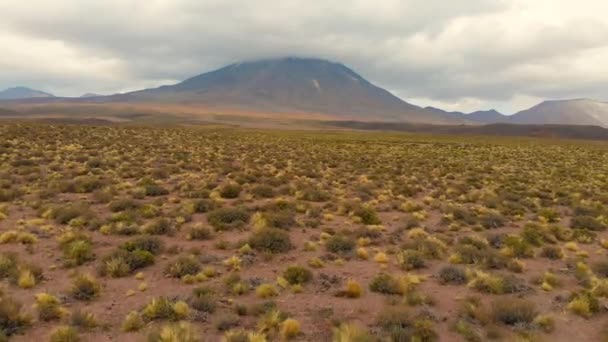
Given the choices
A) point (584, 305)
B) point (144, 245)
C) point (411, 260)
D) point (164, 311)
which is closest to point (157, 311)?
point (164, 311)

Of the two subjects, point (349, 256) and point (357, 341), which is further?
point (349, 256)

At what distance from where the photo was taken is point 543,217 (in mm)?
19672

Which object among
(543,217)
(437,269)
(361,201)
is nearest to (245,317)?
(437,269)

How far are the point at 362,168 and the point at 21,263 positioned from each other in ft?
86.7

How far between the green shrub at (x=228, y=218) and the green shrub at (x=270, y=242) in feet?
6.02

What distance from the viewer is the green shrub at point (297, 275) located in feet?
37.2

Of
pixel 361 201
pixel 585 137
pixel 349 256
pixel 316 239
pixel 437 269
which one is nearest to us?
pixel 437 269

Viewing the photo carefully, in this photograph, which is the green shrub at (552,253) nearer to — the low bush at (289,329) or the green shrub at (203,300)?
the low bush at (289,329)

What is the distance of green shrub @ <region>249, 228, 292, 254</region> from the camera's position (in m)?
13.9

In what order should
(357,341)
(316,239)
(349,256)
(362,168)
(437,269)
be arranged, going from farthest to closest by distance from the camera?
(362,168), (316,239), (349,256), (437,269), (357,341)

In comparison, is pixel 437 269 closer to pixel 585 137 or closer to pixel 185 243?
pixel 185 243

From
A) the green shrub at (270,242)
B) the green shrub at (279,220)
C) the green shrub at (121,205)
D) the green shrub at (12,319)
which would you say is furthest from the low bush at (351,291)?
the green shrub at (121,205)

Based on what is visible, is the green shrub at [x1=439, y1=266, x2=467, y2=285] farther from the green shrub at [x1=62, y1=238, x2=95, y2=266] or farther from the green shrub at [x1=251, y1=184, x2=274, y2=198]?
the green shrub at [x1=251, y1=184, x2=274, y2=198]

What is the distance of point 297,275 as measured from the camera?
11.5 metres
